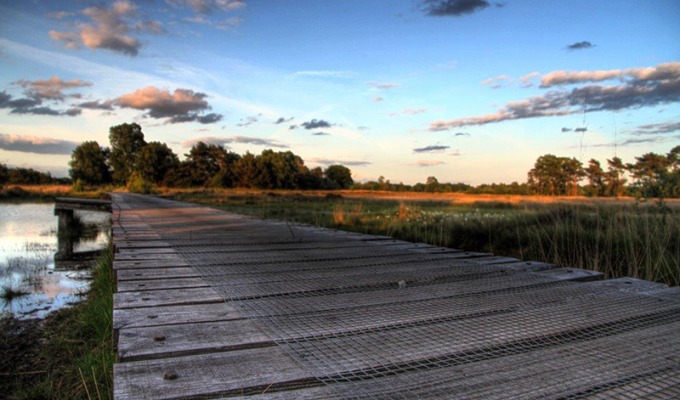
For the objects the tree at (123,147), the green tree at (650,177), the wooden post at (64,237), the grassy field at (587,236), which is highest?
the tree at (123,147)

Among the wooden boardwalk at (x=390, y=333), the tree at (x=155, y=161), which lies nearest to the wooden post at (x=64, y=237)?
the wooden boardwalk at (x=390, y=333)

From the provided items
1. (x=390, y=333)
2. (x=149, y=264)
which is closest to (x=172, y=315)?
(x=390, y=333)

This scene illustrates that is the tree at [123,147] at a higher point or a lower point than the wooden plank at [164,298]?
higher

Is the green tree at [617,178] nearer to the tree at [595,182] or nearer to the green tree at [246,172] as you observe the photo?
the tree at [595,182]

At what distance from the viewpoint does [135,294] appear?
2332 millimetres

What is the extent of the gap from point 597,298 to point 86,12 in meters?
22.9

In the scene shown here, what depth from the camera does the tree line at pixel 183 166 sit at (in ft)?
212

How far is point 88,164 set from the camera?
232 ft

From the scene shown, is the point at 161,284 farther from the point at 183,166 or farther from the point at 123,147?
the point at 123,147

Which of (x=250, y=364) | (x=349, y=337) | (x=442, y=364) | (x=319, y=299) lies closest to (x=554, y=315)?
(x=442, y=364)

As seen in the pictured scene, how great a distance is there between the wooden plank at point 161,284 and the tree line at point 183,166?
6007 cm

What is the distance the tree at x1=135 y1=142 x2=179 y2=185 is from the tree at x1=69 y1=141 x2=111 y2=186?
794cm

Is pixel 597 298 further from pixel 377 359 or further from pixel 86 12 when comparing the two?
pixel 86 12

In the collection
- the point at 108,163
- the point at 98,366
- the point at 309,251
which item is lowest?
the point at 98,366
